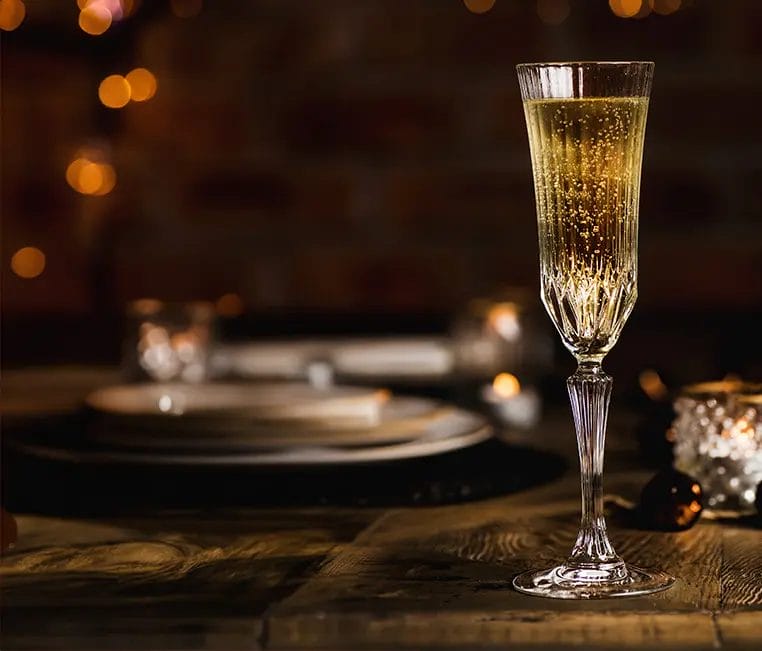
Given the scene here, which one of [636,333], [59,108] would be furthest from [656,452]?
[59,108]

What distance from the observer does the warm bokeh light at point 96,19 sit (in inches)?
101

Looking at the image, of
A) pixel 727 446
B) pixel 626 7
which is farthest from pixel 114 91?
pixel 727 446

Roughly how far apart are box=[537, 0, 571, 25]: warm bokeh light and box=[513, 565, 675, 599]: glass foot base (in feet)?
6.41

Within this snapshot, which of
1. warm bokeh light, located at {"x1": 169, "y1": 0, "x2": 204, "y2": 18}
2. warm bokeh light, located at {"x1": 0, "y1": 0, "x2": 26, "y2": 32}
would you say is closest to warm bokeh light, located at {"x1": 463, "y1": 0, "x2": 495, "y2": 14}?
warm bokeh light, located at {"x1": 169, "y1": 0, "x2": 204, "y2": 18}

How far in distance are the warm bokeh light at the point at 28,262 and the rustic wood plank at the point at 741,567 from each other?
2.14 metres

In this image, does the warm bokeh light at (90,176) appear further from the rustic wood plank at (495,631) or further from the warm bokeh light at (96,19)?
the rustic wood plank at (495,631)

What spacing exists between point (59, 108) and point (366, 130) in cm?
61

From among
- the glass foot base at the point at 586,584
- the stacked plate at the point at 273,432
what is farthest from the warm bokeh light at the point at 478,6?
the glass foot base at the point at 586,584

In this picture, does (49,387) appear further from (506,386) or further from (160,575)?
(160,575)

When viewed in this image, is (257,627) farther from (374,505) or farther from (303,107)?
(303,107)

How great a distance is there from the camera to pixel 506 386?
5.25 feet

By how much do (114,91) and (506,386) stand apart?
4.88 ft

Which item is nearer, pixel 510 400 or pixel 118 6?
pixel 510 400

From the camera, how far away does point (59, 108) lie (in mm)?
2914
